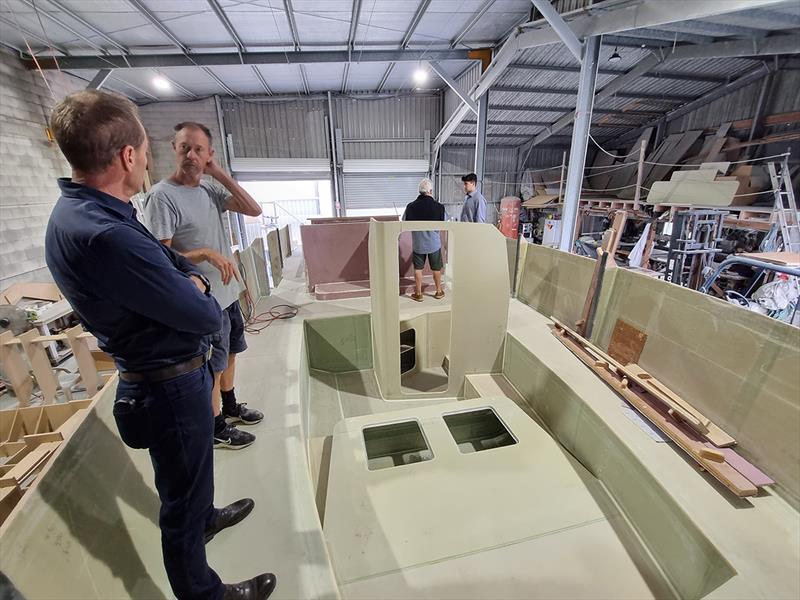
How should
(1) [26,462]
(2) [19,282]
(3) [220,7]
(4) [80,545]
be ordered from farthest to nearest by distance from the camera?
(2) [19,282] < (3) [220,7] < (1) [26,462] < (4) [80,545]

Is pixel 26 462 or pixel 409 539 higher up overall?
pixel 26 462

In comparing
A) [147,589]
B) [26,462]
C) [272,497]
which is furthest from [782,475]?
[26,462]

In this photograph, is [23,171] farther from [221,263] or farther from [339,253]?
[221,263]

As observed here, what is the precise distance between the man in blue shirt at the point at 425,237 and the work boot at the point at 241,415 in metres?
2.37

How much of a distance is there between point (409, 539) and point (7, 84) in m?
8.73

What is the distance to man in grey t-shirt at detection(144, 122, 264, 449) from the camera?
1.54 metres

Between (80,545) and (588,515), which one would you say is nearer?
(80,545)

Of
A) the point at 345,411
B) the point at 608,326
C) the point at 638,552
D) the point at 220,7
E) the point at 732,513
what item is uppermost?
the point at 220,7

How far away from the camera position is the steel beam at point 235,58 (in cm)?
609

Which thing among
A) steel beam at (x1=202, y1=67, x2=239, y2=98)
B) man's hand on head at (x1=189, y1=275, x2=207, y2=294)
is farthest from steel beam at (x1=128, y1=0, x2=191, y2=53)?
man's hand on head at (x1=189, y1=275, x2=207, y2=294)

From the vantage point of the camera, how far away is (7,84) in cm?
555

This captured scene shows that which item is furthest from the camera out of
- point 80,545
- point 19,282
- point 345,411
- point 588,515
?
A: point 19,282

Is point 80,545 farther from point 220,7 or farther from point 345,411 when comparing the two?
point 220,7

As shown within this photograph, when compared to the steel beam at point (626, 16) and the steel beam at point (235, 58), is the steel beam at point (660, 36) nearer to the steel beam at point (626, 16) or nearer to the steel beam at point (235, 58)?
the steel beam at point (626, 16)
